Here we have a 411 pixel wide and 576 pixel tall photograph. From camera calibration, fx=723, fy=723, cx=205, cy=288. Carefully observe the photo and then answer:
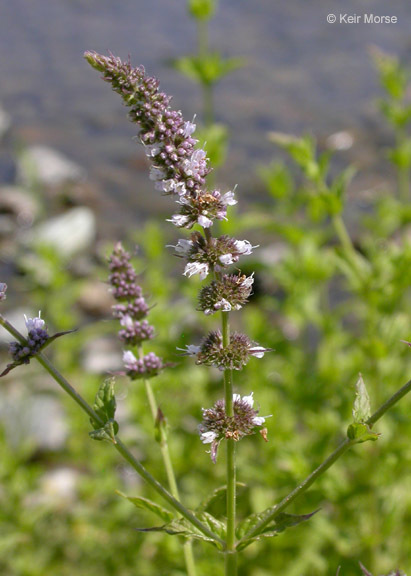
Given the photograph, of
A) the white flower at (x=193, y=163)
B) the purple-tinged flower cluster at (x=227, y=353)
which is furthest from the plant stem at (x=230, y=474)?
the white flower at (x=193, y=163)

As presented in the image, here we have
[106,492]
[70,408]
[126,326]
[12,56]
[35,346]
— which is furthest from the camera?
[12,56]

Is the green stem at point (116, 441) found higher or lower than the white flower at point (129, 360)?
lower

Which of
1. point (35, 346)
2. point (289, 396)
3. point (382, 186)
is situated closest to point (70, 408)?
point (289, 396)

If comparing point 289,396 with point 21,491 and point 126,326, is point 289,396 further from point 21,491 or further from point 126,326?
point 126,326

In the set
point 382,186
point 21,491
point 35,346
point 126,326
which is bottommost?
point 35,346

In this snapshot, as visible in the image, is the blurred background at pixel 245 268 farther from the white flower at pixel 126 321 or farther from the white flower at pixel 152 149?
the white flower at pixel 152 149

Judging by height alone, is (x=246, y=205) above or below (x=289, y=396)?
above

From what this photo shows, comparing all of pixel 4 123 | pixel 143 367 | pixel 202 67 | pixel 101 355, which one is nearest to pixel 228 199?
pixel 143 367

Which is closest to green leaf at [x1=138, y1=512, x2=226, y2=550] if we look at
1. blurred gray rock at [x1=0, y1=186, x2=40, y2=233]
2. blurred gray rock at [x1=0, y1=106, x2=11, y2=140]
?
blurred gray rock at [x1=0, y1=186, x2=40, y2=233]
